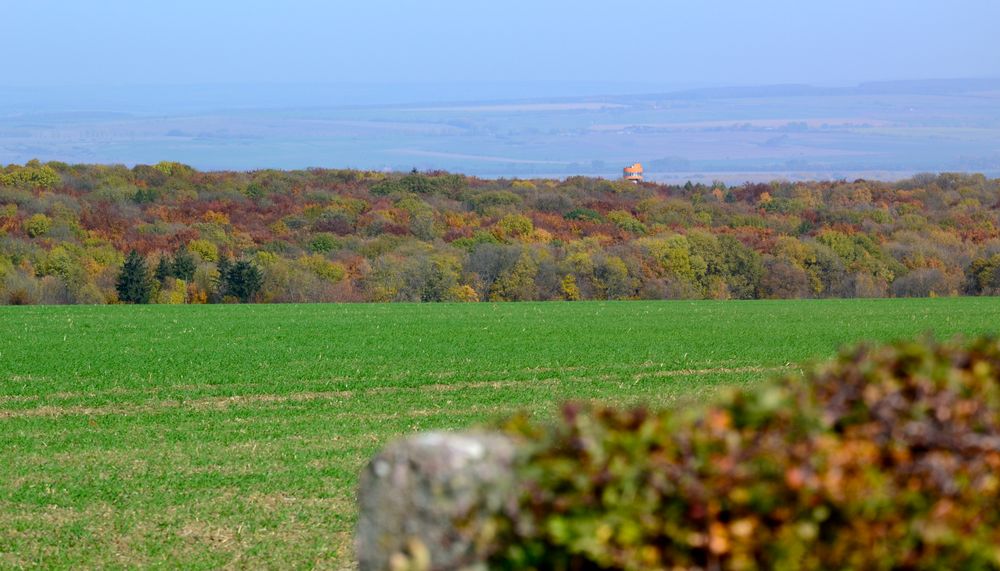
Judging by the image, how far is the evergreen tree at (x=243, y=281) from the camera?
43.1 m

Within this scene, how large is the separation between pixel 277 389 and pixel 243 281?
2699 centimetres

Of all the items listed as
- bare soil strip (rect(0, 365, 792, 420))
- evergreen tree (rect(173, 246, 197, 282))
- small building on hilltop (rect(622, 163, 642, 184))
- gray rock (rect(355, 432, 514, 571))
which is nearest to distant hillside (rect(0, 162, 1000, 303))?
evergreen tree (rect(173, 246, 197, 282))

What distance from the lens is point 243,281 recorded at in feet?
141

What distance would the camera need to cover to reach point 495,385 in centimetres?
1758

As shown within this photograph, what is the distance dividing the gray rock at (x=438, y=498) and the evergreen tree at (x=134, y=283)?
41.5 m

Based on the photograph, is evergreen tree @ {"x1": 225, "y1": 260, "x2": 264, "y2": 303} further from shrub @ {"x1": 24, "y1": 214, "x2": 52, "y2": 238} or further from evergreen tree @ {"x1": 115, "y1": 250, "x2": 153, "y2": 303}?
shrub @ {"x1": 24, "y1": 214, "x2": 52, "y2": 238}

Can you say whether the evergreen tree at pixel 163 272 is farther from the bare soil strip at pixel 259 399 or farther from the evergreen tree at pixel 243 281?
the bare soil strip at pixel 259 399

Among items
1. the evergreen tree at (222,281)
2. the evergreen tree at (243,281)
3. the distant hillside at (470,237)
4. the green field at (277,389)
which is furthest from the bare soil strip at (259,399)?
the distant hillside at (470,237)

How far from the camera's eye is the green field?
9055mm

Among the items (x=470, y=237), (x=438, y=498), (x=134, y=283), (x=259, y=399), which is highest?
(x=438, y=498)

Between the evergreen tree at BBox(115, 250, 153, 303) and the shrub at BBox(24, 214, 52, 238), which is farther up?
the shrub at BBox(24, 214, 52, 238)

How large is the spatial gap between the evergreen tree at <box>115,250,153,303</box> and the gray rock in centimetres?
4149

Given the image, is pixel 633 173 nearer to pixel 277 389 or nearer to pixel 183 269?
pixel 183 269

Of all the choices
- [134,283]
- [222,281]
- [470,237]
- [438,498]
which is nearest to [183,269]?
[222,281]
